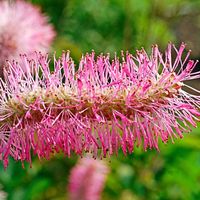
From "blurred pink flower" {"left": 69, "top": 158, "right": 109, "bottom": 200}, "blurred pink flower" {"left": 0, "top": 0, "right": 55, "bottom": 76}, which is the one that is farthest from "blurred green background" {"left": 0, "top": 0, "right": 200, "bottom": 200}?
"blurred pink flower" {"left": 0, "top": 0, "right": 55, "bottom": 76}

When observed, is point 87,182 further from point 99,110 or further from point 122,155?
point 99,110

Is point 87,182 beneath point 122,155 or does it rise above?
beneath

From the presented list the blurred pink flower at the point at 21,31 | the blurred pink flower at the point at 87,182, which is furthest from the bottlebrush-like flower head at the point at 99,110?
the blurred pink flower at the point at 87,182

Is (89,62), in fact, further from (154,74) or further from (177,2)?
(177,2)

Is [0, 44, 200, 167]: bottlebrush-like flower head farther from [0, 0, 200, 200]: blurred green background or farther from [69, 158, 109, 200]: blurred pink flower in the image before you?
[0, 0, 200, 200]: blurred green background

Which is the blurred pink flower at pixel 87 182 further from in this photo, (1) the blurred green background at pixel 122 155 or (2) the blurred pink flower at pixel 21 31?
(2) the blurred pink flower at pixel 21 31

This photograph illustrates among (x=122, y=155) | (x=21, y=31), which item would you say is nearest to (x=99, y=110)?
(x=21, y=31)

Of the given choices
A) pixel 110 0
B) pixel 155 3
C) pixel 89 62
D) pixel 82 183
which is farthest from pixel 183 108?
pixel 110 0
